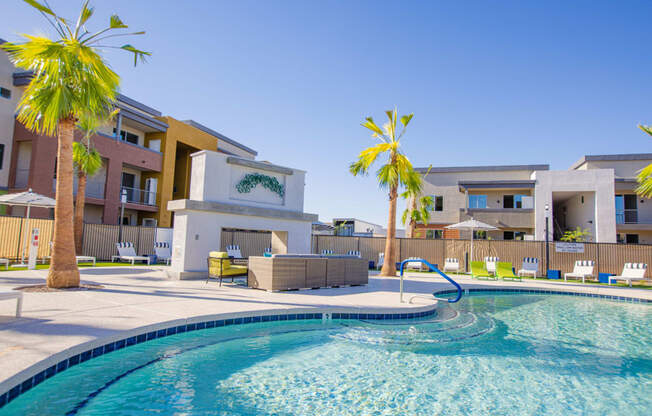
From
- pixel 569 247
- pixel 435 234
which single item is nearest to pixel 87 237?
pixel 435 234

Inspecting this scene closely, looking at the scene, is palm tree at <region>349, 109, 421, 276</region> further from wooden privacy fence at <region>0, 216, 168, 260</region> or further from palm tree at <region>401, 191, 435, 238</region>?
wooden privacy fence at <region>0, 216, 168, 260</region>

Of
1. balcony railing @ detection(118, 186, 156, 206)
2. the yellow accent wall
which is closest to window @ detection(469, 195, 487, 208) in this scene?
the yellow accent wall

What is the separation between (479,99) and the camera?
17.3 m

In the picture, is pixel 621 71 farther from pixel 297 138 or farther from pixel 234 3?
pixel 234 3

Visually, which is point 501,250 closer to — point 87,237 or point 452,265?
point 452,265

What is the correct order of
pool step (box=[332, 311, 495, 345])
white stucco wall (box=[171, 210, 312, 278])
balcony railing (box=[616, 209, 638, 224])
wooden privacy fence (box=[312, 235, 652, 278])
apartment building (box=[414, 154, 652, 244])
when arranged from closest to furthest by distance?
pool step (box=[332, 311, 495, 345]), white stucco wall (box=[171, 210, 312, 278]), wooden privacy fence (box=[312, 235, 652, 278]), apartment building (box=[414, 154, 652, 244]), balcony railing (box=[616, 209, 638, 224])

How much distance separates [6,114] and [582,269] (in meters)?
28.6

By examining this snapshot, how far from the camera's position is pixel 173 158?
25578mm

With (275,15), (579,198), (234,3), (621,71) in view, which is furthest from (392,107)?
(579,198)

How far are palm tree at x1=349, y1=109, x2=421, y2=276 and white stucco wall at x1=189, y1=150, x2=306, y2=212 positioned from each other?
3.27 m

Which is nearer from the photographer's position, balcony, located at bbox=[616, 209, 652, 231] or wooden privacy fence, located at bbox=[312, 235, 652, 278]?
wooden privacy fence, located at bbox=[312, 235, 652, 278]

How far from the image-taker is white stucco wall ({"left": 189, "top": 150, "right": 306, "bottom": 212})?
454 inches

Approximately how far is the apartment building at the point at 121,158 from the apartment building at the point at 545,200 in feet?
63.9

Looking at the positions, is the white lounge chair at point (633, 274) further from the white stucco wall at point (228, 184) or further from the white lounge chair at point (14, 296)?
the white lounge chair at point (14, 296)
